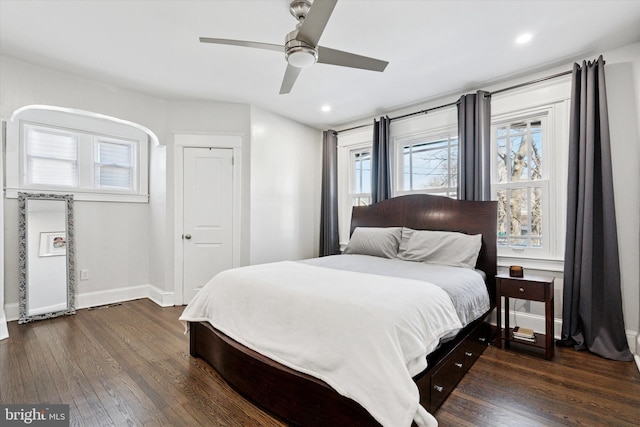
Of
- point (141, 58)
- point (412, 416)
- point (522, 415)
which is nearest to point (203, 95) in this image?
point (141, 58)

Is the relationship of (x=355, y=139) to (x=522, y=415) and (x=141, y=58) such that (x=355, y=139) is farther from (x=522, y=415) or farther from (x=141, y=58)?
(x=522, y=415)

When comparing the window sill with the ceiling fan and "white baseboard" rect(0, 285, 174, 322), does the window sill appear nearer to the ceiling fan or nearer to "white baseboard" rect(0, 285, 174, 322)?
"white baseboard" rect(0, 285, 174, 322)

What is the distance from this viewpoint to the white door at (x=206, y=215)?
156 inches

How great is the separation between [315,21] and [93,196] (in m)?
3.70

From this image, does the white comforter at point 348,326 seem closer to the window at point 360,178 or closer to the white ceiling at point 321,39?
the white ceiling at point 321,39

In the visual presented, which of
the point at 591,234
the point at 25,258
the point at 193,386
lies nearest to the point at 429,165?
the point at 591,234

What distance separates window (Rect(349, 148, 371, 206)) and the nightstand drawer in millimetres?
2286

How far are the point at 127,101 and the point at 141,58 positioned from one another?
0.98m

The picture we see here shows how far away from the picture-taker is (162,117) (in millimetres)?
3934

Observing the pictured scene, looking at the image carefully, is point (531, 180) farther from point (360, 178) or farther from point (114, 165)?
point (114, 165)

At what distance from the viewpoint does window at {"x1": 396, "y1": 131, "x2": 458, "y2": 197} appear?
381 cm

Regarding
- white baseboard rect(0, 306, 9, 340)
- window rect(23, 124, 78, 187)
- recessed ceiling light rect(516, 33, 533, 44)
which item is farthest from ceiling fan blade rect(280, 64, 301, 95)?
white baseboard rect(0, 306, 9, 340)

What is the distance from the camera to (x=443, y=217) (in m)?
3.40

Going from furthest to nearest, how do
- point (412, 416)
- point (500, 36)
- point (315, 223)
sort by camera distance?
point (315, 223), point (500, 36), point (412, 416)
